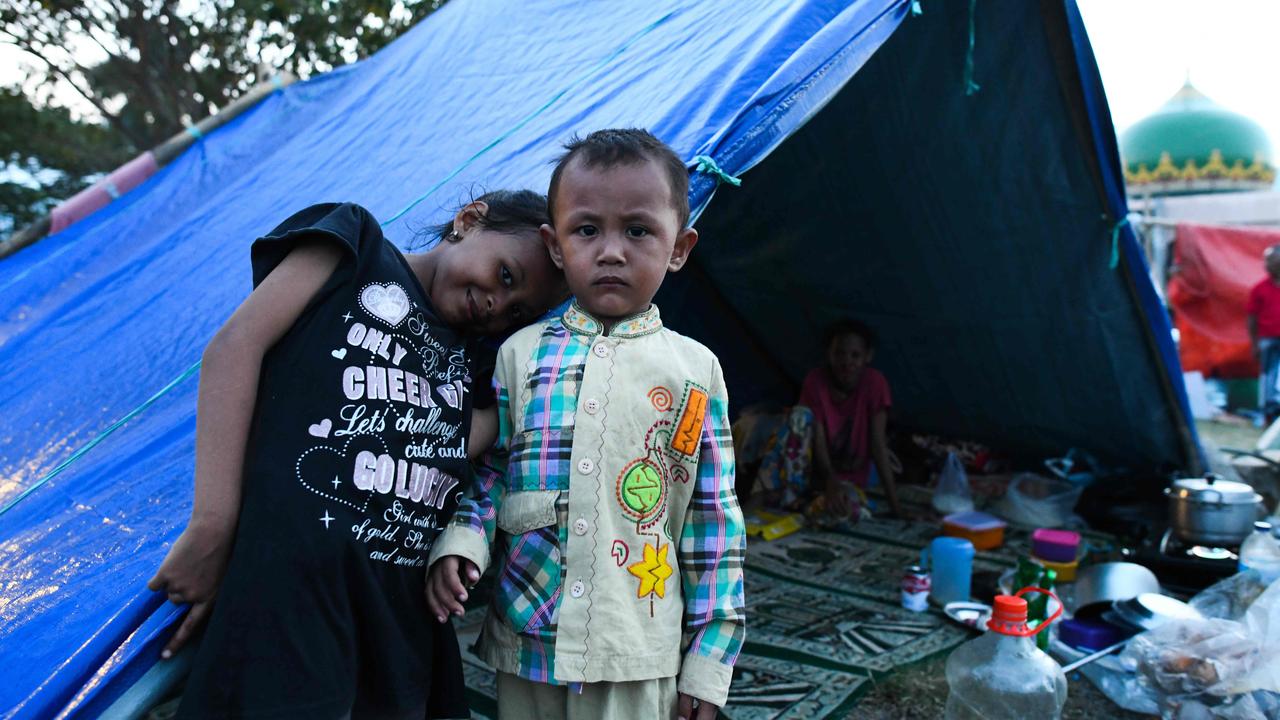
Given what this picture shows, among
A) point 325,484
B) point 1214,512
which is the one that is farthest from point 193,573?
point 1214,512

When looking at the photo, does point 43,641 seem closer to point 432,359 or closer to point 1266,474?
point 432,359

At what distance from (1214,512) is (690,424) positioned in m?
2.37

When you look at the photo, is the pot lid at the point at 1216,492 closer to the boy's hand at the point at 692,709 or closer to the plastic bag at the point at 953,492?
the plastic bag at the point at 953,492

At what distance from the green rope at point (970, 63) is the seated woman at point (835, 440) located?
129cm

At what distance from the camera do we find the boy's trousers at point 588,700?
46.4 inches

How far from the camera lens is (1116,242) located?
3.23m

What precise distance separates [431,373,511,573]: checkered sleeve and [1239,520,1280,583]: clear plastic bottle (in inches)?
92.2

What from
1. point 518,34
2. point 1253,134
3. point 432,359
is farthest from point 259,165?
point 1253,134

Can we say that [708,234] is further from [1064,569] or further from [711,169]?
[711,169]

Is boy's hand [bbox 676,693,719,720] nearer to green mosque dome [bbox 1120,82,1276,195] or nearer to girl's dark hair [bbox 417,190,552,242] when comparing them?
girl's dark hair [bbox 417,190,552,242]

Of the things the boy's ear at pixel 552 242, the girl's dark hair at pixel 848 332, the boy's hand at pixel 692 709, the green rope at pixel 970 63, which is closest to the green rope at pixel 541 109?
the boy's ear at pixel 552 242

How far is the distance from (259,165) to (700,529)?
9.74ft

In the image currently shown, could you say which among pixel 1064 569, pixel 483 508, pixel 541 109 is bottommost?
pixel 1064 569

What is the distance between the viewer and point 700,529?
125 centimetres
